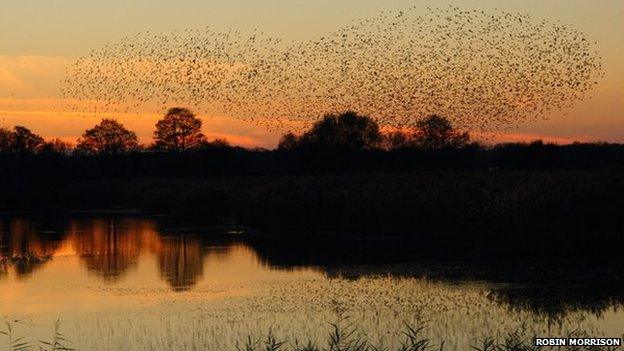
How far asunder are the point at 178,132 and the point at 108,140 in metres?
12.1

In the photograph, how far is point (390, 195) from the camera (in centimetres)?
3944

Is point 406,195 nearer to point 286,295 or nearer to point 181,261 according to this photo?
point 181,261

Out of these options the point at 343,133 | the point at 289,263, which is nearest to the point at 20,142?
the point at 343,133

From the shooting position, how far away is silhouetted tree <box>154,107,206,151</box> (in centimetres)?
9850

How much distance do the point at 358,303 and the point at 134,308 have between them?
16.5 feet

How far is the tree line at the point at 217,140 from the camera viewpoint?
3487 inches

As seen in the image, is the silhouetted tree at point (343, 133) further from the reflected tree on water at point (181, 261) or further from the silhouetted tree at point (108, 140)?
the reflected tree on water at point (181, 261)

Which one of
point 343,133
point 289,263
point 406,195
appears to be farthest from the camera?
point 343,133

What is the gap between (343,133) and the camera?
88.4 metres

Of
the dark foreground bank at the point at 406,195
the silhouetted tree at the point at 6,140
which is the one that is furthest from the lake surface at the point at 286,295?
the silhouetted tree at the point at 6,140

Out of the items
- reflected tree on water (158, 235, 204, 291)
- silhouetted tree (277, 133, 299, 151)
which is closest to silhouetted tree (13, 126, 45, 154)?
silhouetted tree (277, 133, 299, 151)

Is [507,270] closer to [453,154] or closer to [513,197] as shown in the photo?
[513,197]

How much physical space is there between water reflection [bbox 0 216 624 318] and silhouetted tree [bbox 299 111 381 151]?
139 ft

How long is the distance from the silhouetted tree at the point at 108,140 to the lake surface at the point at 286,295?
71471mm
